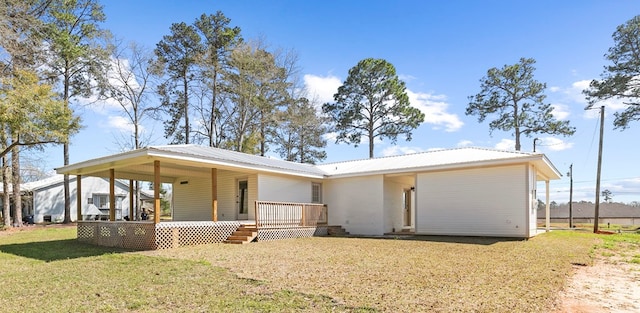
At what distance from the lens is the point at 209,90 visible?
2656cm

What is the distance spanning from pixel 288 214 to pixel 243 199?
2.17 meters

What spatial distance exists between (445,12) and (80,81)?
2085cm

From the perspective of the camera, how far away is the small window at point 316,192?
1686 cm

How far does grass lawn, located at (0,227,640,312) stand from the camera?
473cm

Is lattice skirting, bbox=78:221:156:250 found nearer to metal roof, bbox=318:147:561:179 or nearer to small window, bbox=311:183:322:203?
small window, bbox=311:183:322:203

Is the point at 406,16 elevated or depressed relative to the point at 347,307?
elevated

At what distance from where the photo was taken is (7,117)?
15578 millimetres

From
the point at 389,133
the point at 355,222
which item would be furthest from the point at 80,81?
the point at 389,133

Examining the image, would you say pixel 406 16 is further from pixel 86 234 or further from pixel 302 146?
pixel 302 146

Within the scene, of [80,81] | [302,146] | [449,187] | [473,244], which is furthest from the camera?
[302,146]

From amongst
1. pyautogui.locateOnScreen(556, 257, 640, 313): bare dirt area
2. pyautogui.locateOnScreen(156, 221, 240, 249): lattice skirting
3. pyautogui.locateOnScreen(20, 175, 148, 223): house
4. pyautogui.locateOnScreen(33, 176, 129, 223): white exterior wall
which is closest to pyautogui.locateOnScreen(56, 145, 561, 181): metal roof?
pyautogui.locateOnScreen(156, 221, 240, 249): lattice skirting

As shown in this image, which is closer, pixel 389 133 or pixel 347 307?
pixel 347 307

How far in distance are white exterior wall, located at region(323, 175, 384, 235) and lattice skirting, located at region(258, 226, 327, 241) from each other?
54.2 inches

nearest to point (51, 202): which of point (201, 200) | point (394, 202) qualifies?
point (201, 200)
